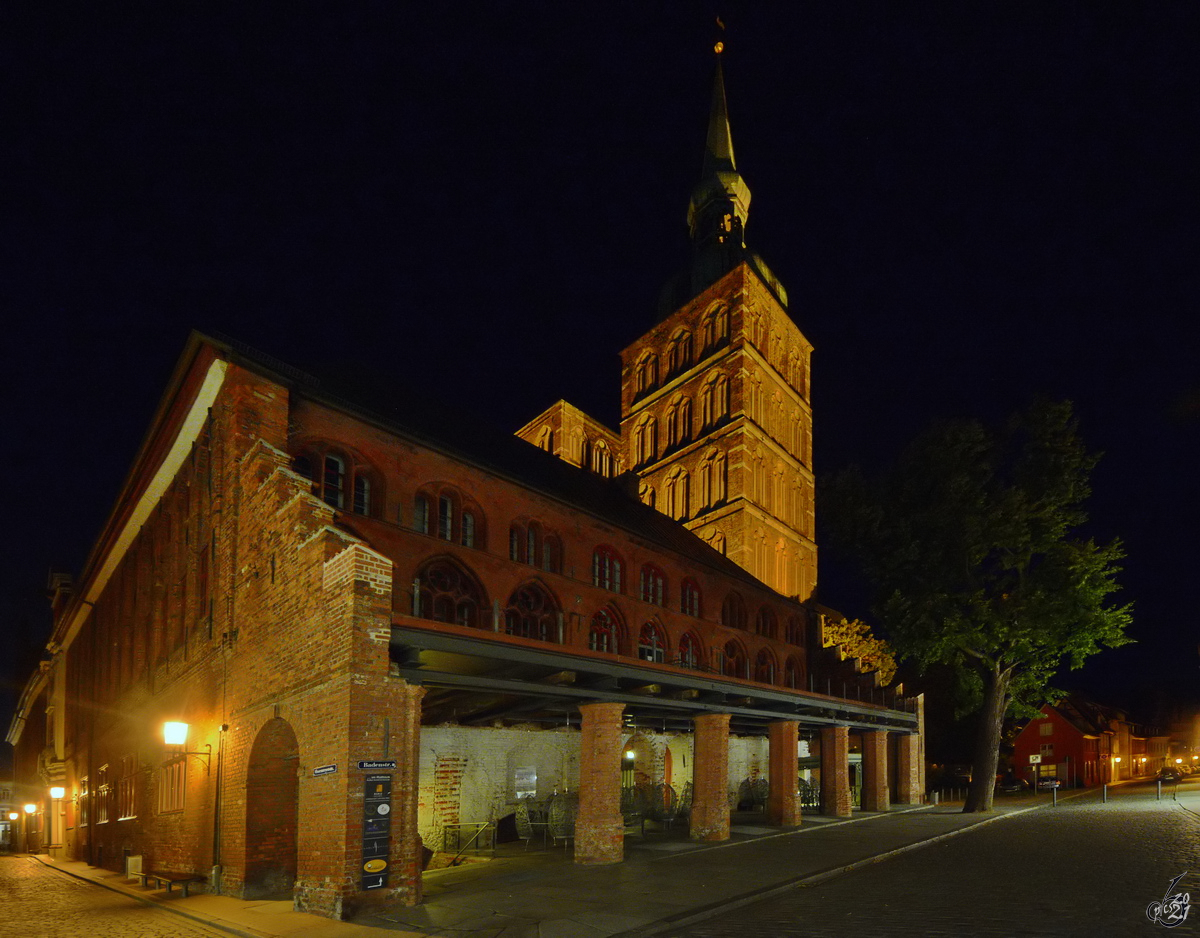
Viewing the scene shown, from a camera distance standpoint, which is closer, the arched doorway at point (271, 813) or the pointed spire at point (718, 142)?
the arched doorway at point (271, 813)

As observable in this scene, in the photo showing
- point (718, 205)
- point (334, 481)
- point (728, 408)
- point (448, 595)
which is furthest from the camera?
point (718, 205)

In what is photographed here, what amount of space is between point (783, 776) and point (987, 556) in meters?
12.5

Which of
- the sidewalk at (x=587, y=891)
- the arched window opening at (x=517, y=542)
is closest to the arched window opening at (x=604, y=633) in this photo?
the arched window opening at (x=517, y=542)

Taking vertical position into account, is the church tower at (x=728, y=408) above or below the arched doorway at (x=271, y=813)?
above

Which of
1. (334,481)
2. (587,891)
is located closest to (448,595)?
(334,481)

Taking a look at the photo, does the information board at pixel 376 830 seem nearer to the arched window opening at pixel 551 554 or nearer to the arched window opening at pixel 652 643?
the arched window opening at pixel 551 554

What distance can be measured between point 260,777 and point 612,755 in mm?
6438

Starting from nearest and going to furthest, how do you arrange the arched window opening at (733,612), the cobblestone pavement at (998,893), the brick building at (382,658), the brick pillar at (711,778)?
the cobblestone pavement at (998,893)
the brick building at (382,658)
the brick pillar at (711,778)
the arched window opening at (733,612)

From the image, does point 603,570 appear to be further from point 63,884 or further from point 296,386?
point 63,884

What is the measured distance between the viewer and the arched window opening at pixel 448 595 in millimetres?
22906

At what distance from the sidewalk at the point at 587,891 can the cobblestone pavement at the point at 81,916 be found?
0.33m

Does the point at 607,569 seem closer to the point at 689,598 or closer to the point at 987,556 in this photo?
the point at 689,598

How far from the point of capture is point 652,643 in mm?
31500

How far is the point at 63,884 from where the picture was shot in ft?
71.7
